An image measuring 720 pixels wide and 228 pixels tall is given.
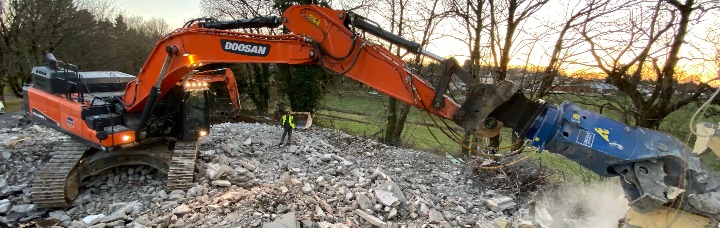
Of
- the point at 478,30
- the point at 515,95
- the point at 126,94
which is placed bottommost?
the point at 126,94

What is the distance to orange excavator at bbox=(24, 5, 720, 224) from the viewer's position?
3.27 m

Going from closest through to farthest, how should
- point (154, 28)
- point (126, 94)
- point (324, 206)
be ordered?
point (324, 206), point (126, 94), point (154, 28)

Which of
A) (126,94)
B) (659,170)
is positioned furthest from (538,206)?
(126,94)

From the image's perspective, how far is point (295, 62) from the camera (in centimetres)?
474

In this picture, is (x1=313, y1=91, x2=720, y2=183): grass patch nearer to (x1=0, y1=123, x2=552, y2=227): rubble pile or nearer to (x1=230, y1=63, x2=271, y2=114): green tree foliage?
(x1=230, y1=63, x2=271, y2=114): green tree foliage

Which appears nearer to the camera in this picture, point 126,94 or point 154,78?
point 154,78

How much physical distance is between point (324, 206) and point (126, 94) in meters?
3.68

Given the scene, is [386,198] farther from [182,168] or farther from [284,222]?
[182,168]

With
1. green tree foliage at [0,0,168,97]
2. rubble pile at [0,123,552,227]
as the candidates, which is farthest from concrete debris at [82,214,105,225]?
green tree foliage at [0,0,168,97]

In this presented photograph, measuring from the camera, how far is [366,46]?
4152 mm

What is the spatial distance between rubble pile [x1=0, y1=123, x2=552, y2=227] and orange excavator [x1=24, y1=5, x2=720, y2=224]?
31cm

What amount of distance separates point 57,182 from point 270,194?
9.80ft

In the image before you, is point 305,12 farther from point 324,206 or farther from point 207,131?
point 207,131

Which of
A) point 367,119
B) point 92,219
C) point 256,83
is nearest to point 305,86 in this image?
point 367,119
